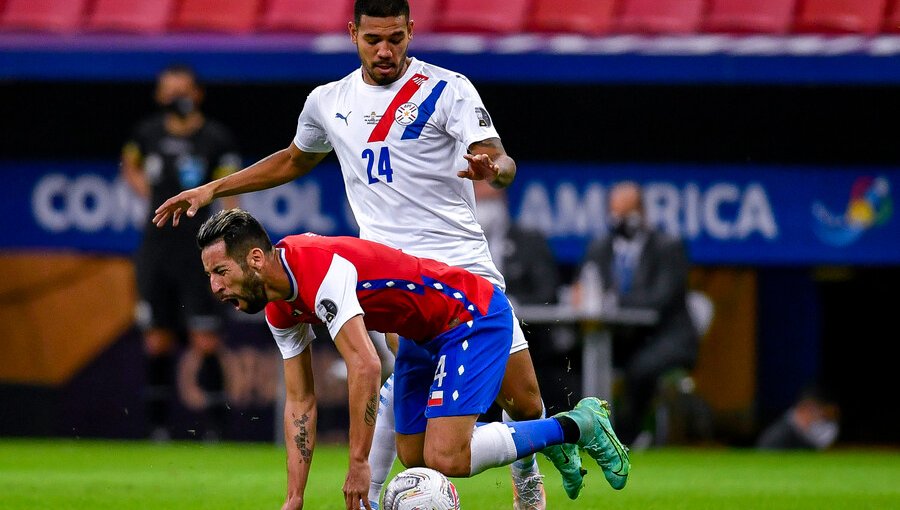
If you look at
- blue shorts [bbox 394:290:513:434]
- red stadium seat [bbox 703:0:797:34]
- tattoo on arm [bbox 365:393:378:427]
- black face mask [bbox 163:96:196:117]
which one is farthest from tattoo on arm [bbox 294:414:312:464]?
red stadium seat [bbox 703:0:797:34]

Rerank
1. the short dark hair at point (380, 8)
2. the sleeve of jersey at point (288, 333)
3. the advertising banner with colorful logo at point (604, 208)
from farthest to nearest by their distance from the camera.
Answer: the advertising banner with colorful logo at point (604, 208) < the short dark hair at point (380, 8) < the sleeve of jersey at point (288, 333)

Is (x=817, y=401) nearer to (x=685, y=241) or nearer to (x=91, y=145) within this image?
(x=685, y=241)

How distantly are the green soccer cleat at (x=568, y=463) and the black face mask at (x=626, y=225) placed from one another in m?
4.65

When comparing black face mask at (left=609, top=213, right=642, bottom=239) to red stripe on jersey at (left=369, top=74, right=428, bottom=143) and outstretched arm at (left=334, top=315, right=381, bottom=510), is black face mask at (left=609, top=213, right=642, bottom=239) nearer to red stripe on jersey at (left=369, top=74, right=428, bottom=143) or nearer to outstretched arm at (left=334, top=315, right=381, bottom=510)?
red stripe on jersey at (left=369, top=74, right=428, bottom=143)

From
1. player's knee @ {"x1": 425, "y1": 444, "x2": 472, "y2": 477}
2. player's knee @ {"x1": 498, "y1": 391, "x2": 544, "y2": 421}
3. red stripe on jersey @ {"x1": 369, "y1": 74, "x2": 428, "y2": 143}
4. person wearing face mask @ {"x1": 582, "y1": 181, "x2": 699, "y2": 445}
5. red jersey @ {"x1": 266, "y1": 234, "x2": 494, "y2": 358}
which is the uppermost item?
red stripe on jersey @ {"x1": 369, "y1": 74, "x2": 428, "y2": 143}

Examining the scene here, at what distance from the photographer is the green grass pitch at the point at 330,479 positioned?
7301 mm

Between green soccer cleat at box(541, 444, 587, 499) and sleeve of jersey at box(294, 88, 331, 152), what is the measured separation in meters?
1.60

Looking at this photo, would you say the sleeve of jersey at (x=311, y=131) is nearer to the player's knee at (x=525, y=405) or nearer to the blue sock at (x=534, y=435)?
the player's knee at (x=525, y=405)

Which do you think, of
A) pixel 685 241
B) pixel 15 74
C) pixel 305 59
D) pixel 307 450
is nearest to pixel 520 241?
pixel 685 241

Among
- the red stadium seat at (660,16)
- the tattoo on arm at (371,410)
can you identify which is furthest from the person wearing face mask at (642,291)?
the tattoo on arm at (371,410)

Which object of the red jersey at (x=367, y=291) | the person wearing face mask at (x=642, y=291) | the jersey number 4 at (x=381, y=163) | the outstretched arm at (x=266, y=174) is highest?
the jersey number 4 at (x=381, y=163)

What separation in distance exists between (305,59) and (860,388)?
213 inches

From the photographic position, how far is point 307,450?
221 inches

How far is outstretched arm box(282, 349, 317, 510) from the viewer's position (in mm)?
5566
